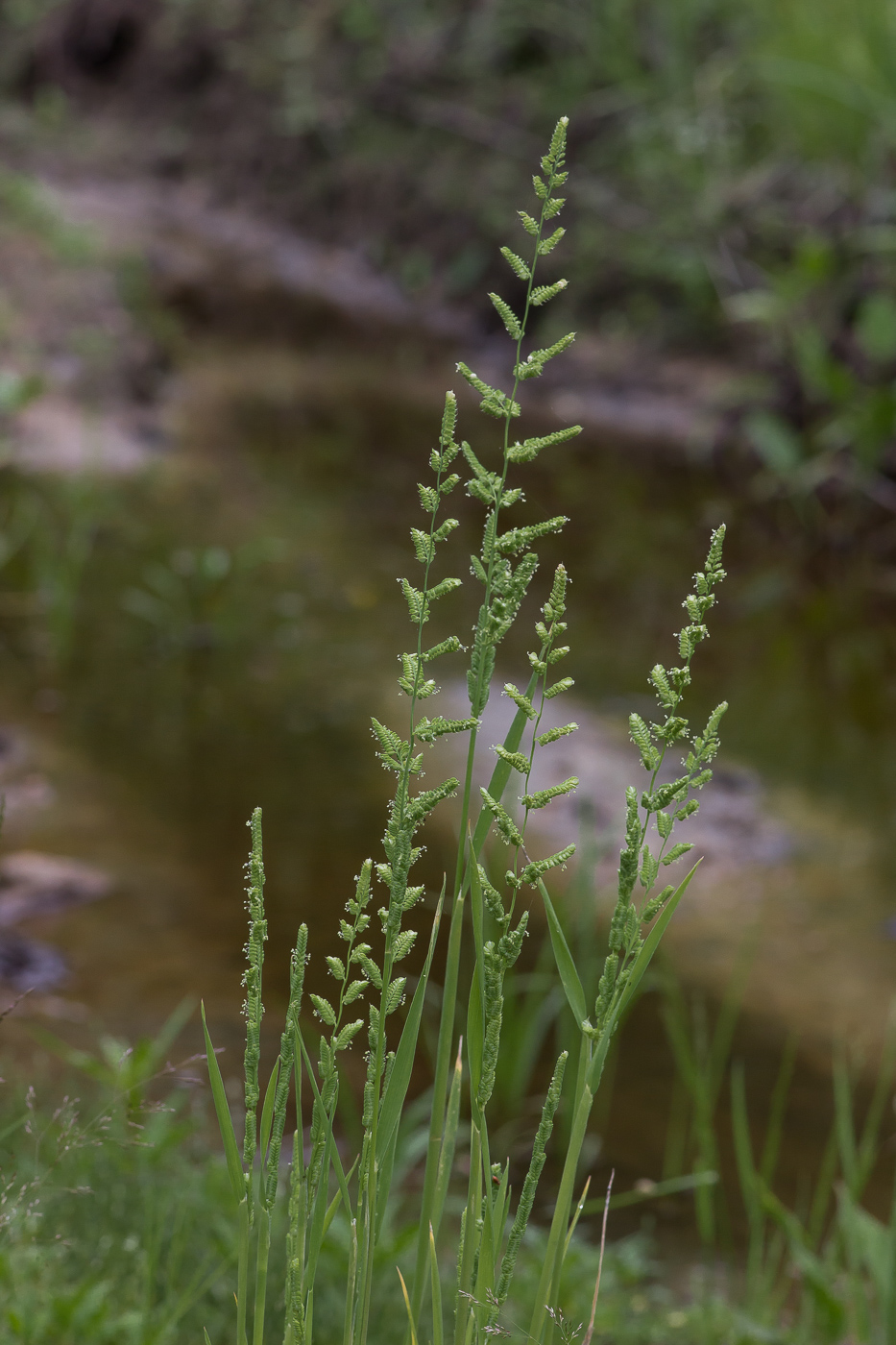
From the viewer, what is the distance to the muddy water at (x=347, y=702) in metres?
2.79

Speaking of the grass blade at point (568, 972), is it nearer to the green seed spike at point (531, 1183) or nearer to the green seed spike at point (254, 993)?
the green seed spike at point (531, 1183)

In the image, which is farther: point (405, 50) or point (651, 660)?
point (405, 50)

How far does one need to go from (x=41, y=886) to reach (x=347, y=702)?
123 cm

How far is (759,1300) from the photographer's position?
5.42 ft

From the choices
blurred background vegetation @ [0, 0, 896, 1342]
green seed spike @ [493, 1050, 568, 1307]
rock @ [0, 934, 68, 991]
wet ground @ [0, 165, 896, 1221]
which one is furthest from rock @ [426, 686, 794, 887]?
green seed spike @ [493, 1050, 568, 1307]

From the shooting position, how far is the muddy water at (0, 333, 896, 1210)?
279cm

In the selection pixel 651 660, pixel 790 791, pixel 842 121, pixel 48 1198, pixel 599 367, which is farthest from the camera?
pixel 599 367

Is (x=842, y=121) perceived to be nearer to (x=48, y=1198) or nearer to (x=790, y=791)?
(x=790, y=791)

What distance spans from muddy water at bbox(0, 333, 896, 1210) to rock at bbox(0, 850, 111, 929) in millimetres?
56

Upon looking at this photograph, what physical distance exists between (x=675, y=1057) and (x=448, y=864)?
71 centimetres

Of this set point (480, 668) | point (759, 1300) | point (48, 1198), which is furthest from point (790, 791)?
point (480, 668)

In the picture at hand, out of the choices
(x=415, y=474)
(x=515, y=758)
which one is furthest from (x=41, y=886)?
(x=415, y=474)

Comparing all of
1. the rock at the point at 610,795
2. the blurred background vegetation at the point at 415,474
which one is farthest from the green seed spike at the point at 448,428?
the rock at the point at 610,795

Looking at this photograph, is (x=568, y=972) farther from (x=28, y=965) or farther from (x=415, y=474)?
(x=415, y=474)
